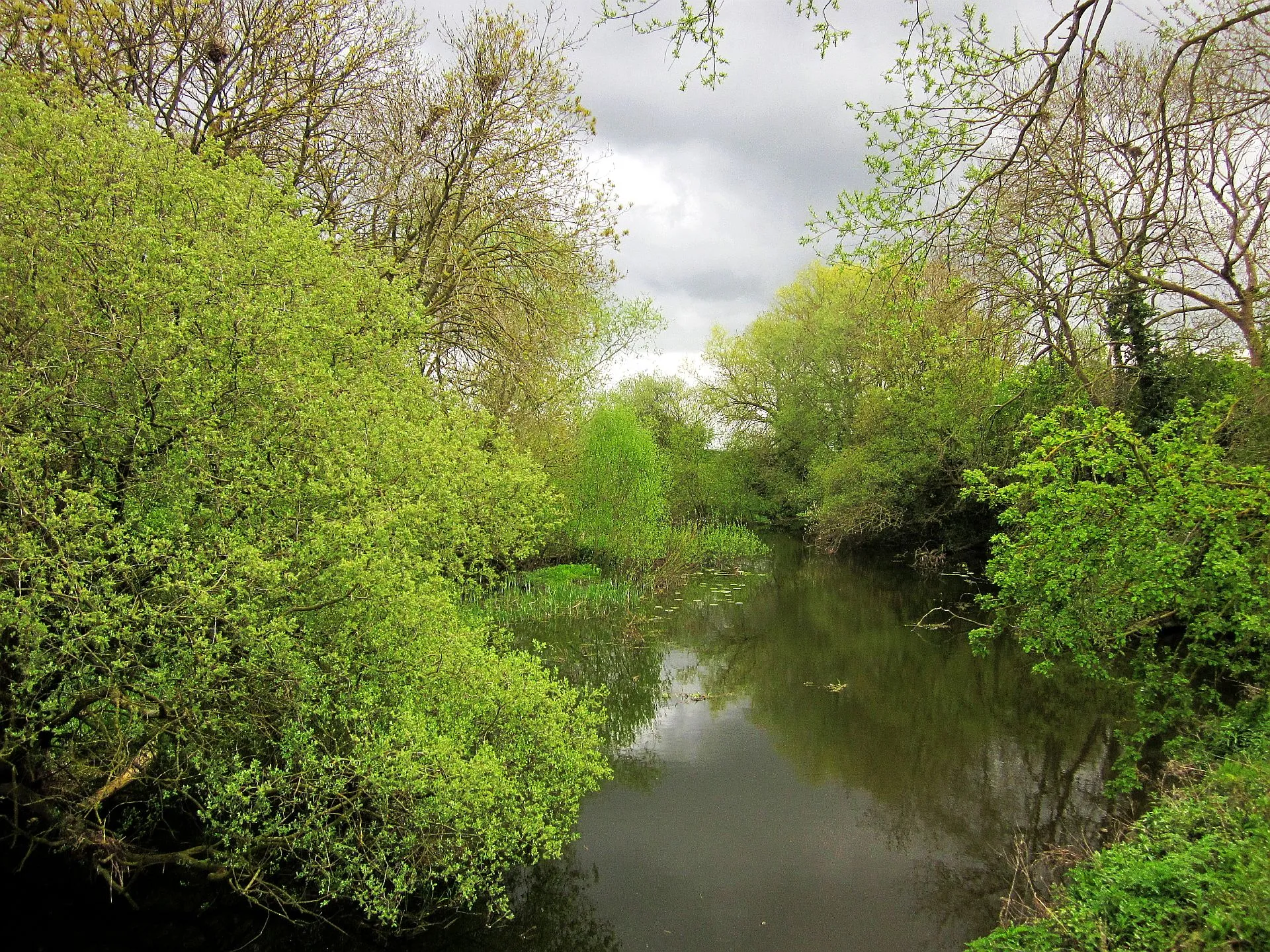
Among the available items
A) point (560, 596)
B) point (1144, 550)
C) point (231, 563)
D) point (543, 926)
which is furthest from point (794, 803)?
point (560, 596)

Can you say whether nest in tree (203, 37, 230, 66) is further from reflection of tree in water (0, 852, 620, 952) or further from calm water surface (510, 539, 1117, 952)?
calm water surface (510, 539, 1117, 952)

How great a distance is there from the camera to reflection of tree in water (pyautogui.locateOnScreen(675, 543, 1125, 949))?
775cm

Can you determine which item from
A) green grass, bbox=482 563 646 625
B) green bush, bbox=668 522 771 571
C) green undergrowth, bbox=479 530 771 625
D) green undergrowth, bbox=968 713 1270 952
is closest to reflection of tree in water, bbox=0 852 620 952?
green undergrowth, bbox=968 713 1270 952

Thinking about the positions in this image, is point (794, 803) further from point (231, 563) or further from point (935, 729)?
point (231, 563)

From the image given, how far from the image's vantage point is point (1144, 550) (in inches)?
261

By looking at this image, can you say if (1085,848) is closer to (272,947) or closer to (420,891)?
(420,891)

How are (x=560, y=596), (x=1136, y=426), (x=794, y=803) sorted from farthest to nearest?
(x=560, y=596)
(x=1136, y=426)
(x=794, y=803)

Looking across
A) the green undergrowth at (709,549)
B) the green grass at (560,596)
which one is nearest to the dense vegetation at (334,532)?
the green grass at (560,596)

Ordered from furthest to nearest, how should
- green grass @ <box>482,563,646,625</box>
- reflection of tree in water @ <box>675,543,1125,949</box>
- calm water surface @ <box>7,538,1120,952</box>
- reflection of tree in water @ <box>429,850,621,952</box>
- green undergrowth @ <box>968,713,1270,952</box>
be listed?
green grass @ <box>482,563,646,625</box>
reflection of tree in water @ <box>675,543,1125,949</box>
calm water surface @ <box>7,538,1120,952</box>
reflection of tree in water @ <box>429,850,621,952</box>
green undergrowth @ <box>968,713,1270,952</box>

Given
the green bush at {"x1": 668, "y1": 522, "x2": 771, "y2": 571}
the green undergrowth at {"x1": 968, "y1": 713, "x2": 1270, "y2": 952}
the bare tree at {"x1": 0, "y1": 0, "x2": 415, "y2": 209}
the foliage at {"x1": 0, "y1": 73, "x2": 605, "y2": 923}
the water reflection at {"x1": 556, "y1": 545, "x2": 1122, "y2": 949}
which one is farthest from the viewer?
the green bush at {"x1": 668, "y1": 522, "x2": 771, "y2": 571}

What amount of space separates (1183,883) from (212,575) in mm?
6392

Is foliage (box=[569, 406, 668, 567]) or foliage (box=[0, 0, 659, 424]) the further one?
foliage (box=[569, 406, 668, 567])

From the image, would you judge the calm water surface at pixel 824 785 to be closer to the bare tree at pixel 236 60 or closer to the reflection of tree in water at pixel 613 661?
the reflection of tree in water at pixel 613 661

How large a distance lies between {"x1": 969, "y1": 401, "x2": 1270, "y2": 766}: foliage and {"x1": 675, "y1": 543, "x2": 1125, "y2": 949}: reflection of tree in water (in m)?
1.83
